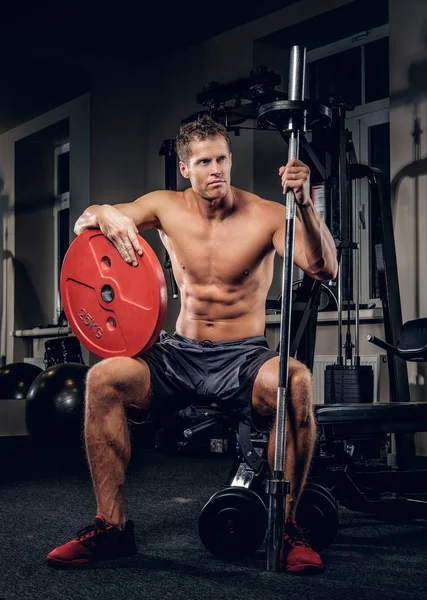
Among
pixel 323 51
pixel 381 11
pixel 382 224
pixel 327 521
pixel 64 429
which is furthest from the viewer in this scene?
pixel 323 51

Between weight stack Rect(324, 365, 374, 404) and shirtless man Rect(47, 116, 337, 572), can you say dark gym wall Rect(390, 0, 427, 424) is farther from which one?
shirtless man Rect(47, 116, 337, 572)

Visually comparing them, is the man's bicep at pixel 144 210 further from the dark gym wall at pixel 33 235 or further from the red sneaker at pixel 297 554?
the dark gym wall at pixel 33 235

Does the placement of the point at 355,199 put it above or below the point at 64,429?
above

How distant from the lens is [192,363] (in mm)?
2268

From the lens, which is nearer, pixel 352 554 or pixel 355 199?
pixel 352 554

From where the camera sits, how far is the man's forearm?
2082 millimetres

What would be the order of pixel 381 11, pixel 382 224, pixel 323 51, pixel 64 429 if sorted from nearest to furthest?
pixel 382 224 → pixel 64 429 → pixel 381 11 → pixel 323 51

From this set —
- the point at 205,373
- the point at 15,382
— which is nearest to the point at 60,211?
the point at 15,382

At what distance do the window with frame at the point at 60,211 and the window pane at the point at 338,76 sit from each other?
2858 millimetres

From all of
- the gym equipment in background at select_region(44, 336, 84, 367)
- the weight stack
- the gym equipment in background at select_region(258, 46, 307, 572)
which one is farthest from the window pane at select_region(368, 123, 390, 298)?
the gym equipment in background at select_region(258, 46, 307, 572)

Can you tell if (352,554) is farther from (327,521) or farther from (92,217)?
(92,217)

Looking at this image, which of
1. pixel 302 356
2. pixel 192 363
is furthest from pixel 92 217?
pixel 302 356

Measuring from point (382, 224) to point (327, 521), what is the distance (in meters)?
1.85

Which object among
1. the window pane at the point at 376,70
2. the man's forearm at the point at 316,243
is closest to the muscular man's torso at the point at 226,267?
the man's forearm at the point at 316,243
